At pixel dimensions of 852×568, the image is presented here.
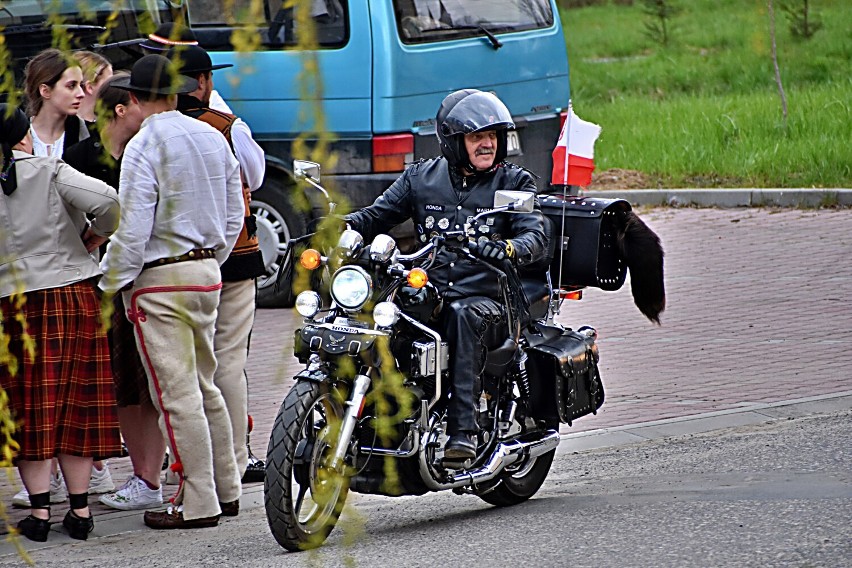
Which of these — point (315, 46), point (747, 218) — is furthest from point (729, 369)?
point (315, 46)

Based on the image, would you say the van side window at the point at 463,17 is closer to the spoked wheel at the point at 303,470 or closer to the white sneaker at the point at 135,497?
the white sneaker at the point at 135,497

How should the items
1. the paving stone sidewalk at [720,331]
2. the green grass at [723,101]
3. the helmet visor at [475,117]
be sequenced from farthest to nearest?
1. the green grass at [723,101]
2. the paving stone sidewalk at [720,331]
3. the helmet visor at [475,117]

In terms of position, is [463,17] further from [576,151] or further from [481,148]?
[481,148]

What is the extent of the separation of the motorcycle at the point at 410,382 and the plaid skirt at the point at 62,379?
2.97 ft

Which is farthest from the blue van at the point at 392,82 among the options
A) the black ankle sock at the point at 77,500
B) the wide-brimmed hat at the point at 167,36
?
the wide-brimmed hat at the point at 167,36

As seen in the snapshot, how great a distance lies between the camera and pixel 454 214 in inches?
215

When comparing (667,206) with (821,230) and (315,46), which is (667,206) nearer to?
(821,230)

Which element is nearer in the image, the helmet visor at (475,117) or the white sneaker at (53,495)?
the helmet visor at (475,117)

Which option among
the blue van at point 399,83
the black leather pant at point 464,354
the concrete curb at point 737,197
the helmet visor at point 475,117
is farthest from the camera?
the concrete curb at point 737,197

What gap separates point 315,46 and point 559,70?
29.8ft

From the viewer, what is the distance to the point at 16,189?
527 cm

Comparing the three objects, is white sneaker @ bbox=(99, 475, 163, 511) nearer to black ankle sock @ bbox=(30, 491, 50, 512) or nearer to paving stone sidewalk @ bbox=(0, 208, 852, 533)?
paving stone sidewalk @ bbox=(0, 208, 852, 533)

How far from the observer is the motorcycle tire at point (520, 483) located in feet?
18.9

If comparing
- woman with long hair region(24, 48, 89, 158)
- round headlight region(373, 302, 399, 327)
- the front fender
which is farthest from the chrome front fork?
woman with long hair region(24, 48, 89, 158)
